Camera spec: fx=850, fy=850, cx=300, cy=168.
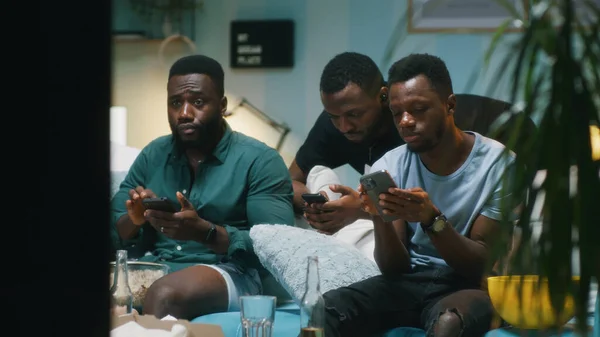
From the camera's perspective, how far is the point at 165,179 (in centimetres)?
236

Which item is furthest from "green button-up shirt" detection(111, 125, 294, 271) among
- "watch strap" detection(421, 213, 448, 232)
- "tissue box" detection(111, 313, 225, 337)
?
"tissue box" detection(111, 313, 225, 337)

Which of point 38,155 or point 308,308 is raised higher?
point 38,155

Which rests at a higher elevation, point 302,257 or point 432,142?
point 432,142

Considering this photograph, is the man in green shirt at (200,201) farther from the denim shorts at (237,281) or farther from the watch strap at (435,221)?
the watch strap at (435,221)

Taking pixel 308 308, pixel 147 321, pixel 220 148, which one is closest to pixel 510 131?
pixel 308 308

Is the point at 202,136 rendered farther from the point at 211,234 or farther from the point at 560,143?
the point at 560,143

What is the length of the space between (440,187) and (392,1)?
5.93ft

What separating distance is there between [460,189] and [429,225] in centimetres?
16

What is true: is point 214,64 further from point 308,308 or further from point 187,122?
point 308,308

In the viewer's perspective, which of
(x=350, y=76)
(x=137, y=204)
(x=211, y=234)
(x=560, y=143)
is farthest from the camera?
(x=350, y=76)

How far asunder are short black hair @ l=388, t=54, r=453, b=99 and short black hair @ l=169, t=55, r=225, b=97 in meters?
0.59

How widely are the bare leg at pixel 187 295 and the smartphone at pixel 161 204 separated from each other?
0.15m

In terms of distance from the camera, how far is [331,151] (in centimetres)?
261

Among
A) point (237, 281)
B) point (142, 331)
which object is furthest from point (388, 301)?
point (142, 331)
